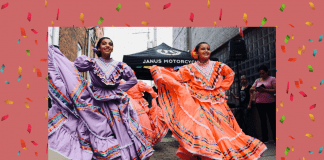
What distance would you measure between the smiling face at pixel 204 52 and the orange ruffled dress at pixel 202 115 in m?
0.11

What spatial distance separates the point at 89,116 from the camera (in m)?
2.66

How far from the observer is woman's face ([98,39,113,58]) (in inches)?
125

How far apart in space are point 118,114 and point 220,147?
1.34 meters

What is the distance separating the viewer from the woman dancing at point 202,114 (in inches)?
101

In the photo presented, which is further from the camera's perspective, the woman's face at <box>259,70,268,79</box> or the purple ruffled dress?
the woman's face at <box>259,70,268,79</box>

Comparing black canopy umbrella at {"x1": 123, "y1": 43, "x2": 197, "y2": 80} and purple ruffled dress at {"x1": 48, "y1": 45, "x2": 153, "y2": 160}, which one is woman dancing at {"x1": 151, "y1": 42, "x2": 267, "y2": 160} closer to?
purple ruffled dress at {"x1": 48, "y1": 45, "x2": 153, "y2": 160}

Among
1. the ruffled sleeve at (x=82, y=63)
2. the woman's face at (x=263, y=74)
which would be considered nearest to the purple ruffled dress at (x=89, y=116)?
the ruffled sleeve at (x=82, y=63)

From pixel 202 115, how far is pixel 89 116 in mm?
1410

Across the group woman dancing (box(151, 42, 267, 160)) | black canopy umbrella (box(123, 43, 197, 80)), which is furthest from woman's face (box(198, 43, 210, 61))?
black canopy umbrella (box(123, 43, 197, 80))

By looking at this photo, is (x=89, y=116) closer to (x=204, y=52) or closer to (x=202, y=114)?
(x=202, y=114)

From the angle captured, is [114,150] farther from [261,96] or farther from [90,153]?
[261,96]

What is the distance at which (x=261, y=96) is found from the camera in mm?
4410

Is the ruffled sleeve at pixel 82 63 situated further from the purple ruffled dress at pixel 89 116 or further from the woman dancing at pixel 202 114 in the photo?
the woman dancing at pixel 202 114

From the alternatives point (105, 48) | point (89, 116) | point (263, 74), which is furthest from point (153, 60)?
point (89, 116)
